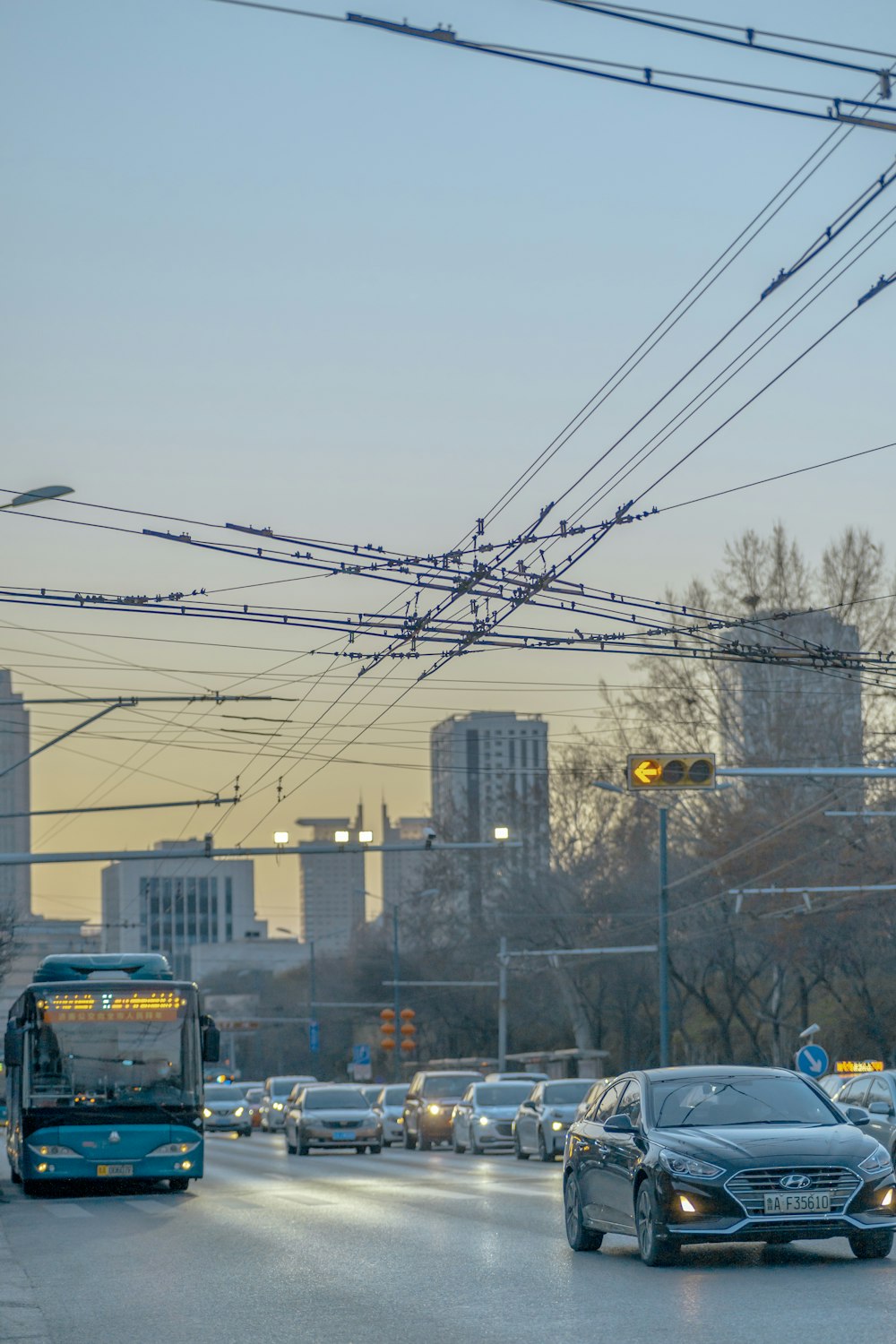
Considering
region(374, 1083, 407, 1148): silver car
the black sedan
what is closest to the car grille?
the black sedan

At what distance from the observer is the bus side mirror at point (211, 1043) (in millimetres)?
25625

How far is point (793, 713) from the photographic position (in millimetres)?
55156

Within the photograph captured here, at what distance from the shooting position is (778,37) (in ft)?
31.1

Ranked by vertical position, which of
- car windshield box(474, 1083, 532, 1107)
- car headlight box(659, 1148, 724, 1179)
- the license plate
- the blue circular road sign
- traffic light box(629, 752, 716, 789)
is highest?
traffic light box(629, 752, 716, 789)

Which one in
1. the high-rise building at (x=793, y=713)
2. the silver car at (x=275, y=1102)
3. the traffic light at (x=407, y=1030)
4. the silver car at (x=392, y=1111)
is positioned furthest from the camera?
the silver car at (x=275, y=1102)

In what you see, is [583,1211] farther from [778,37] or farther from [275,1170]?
[275,1170]

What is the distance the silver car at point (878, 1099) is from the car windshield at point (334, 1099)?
1661 cm

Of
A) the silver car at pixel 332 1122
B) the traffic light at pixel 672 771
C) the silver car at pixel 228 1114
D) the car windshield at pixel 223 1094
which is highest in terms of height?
the traffic light at pixel 672 771

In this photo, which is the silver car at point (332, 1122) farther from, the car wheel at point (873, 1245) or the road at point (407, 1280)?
the car wheel at point (873, 1245)

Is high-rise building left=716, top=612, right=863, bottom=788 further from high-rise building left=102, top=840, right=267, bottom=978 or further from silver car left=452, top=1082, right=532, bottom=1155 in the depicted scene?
high-rise building left=102, top=840, right=267, bottom=978

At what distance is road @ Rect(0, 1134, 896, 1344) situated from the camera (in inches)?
408

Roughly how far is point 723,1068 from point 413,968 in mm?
79371

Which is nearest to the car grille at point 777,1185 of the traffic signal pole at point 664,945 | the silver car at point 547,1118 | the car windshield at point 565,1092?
the silver car at point 547,1118

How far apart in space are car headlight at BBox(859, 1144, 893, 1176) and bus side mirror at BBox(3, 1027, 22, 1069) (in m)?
15.9
